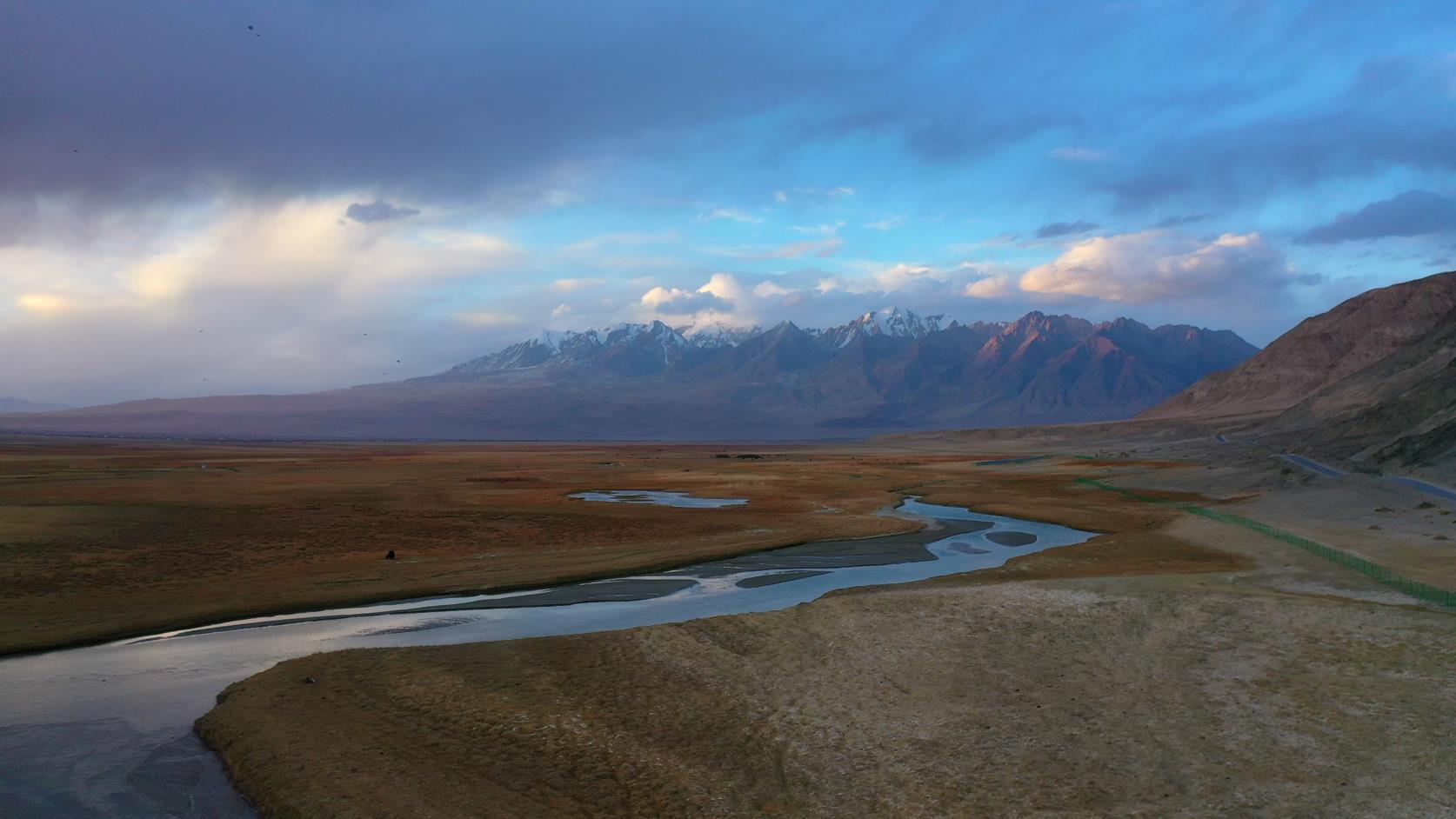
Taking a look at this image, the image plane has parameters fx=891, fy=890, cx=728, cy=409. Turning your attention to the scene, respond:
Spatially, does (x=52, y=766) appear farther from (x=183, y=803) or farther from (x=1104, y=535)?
(x=1104, y=535)

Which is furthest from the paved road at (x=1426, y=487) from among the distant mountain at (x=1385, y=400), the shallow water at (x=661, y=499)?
the shallow water at (x=661, y=499)

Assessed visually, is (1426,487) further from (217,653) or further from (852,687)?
(217,653)

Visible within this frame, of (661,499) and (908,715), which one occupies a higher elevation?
(908,715)

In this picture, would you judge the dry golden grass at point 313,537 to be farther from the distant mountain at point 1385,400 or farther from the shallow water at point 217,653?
the distant mountain at point 1385,400

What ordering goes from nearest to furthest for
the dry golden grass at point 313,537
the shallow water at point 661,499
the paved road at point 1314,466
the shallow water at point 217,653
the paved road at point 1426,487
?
1. the shallow water at point 217,653
2. the dry golden grass at point 313,537
3. the paved road at point 1426,487
4. the shallow water at point 661,499
5. the paved road at point 1314,466

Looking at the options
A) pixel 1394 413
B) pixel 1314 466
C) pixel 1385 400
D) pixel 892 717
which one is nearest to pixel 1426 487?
pixel 1314 466

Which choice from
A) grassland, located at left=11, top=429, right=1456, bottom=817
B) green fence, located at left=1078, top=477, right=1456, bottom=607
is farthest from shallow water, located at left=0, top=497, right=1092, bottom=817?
green fence, located at left=1078, top=477, right=1456, bottom=607
